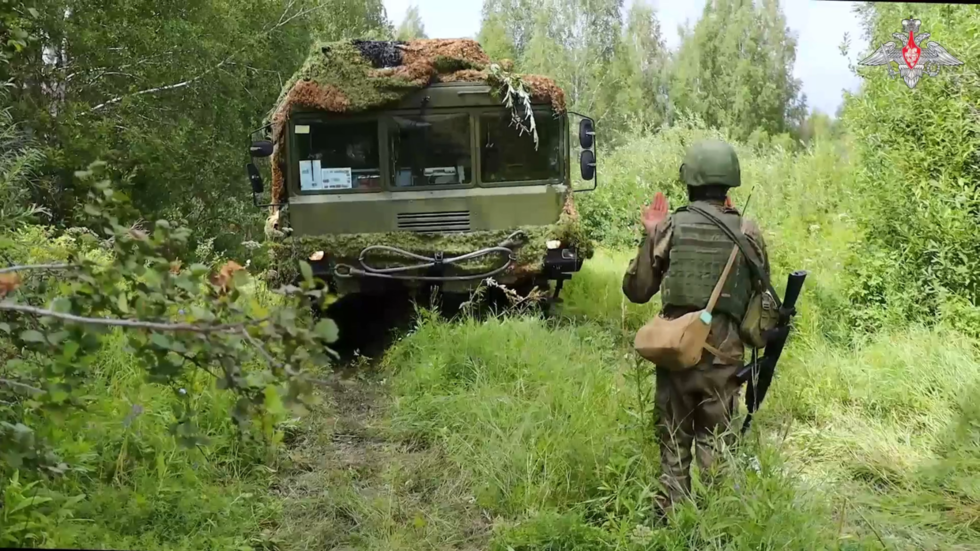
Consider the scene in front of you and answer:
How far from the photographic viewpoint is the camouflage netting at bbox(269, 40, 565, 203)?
247 inches

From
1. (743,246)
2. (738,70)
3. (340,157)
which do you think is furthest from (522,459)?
(738,70)

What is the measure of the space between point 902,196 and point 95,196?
17.9 ft

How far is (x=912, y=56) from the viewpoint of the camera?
19.2 ft

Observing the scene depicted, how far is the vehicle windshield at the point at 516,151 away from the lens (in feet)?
21.4

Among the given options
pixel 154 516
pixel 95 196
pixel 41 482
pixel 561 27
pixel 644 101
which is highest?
pixel 561 27

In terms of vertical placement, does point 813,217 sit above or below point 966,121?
below

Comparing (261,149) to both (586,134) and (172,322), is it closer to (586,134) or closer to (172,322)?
(586,134)

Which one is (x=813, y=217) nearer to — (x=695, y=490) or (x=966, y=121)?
(x=966, y=121)

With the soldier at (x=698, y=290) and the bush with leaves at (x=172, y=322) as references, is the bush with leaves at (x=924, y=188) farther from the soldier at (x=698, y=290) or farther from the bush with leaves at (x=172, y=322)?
the bush with leaves at (x=172, y=322)

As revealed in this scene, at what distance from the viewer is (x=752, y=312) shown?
9.95 feet

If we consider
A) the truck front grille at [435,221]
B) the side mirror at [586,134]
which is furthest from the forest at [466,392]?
the side mirror at [586,134]

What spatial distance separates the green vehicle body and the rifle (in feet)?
10.4

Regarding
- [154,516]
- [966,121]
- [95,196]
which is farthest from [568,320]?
[95,196]

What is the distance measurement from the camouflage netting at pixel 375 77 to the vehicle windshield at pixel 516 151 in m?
0.22
